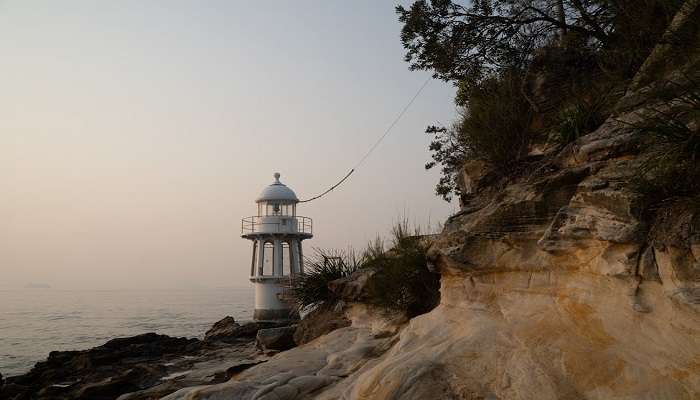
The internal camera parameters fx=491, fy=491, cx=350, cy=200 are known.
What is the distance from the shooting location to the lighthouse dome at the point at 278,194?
96.9ft

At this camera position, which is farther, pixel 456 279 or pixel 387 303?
pixel 387 303

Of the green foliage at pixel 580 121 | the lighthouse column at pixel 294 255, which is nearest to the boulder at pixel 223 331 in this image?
the lighthouse column at pixel 294 255

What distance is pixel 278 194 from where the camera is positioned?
2958 cm

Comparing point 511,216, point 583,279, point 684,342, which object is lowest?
point 684,342

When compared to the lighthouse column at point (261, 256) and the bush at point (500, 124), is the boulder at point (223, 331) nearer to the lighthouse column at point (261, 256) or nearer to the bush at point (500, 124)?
the lighthouse column at point (261, 256)

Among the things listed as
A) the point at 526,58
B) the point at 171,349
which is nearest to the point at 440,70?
the point at 526,58

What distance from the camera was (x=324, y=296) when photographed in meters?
11.9

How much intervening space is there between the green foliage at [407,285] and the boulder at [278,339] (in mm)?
4019

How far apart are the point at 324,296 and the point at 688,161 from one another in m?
8.95

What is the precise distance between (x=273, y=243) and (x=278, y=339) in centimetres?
1736

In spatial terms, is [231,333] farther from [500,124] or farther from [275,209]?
[500,124]

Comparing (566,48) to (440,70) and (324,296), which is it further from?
(324,296)

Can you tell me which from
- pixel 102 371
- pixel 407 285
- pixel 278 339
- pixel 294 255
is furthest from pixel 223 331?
pixel 407 285

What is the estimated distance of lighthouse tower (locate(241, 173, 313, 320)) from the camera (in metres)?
29.2
